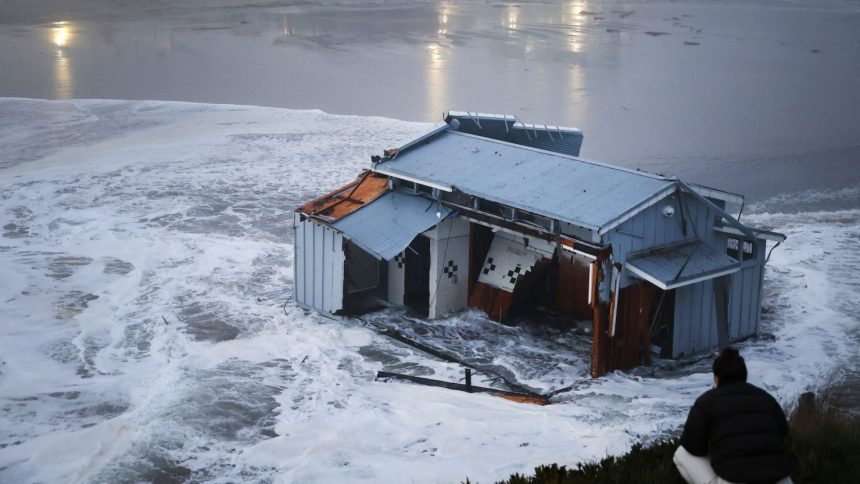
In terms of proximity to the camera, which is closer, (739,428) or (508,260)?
(739,428)

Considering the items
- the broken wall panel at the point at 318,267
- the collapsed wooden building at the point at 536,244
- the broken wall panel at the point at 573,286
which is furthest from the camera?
the broken wall panel at the point at 318,267

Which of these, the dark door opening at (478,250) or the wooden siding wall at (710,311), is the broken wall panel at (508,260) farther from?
the wooden siding wall at (710,311)

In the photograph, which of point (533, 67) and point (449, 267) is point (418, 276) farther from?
point (533, 67)

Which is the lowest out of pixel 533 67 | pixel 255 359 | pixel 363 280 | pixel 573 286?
pixel 255 359

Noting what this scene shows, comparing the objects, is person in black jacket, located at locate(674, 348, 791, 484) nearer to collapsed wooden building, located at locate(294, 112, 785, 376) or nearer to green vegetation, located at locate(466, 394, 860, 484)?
green vegetation, located at locate(466, 394, 860, 484)

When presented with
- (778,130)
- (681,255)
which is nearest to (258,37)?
(778,130)

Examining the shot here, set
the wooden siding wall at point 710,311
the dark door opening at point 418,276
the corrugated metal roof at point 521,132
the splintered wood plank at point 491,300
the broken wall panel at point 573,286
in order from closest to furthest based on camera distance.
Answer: the wooden siding wall at point 710,311, the splintered wood plank at point 491,300, the broken wall panel at point 573,286, the dark door opening at point 418,276, the corrugated metal roof at point 521,132

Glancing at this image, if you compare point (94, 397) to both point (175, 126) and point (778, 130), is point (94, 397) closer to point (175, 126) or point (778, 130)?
point (175, 126)

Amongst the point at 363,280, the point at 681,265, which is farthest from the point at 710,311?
the point at 363,280

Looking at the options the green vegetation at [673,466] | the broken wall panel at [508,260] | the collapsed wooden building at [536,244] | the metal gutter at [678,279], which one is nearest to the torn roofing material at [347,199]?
the collapsed wooden building at [536,244]
